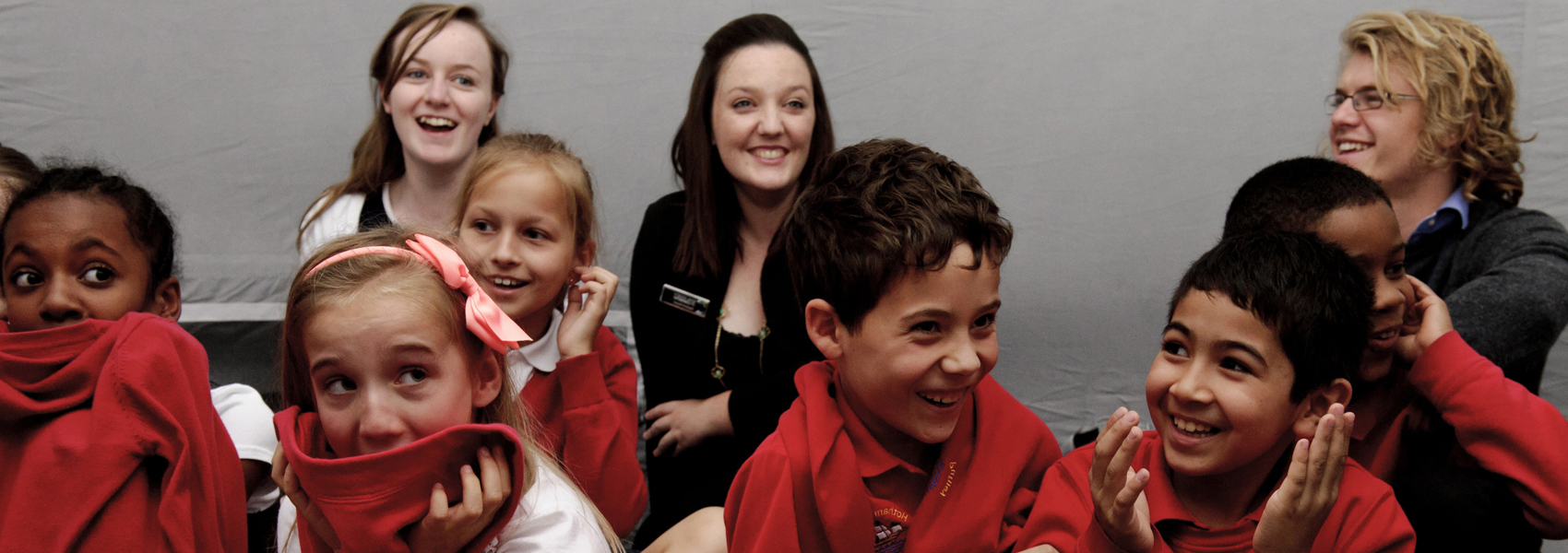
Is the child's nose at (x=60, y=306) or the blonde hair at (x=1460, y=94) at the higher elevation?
the child's nose at (x=60, y=306)

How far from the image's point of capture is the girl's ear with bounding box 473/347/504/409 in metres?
1.41

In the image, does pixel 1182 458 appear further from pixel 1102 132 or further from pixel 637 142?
pixel 637 142

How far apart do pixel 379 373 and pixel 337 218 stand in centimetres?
110

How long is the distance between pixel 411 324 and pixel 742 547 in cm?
52

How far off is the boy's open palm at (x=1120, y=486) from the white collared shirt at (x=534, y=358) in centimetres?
91

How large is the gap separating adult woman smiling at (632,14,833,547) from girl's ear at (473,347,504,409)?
609 mm

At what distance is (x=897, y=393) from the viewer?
141 cm

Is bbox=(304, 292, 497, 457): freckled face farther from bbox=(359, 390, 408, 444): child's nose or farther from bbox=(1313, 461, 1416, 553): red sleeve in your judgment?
bbox=(1313, 461, 1416, 553): red sleeve

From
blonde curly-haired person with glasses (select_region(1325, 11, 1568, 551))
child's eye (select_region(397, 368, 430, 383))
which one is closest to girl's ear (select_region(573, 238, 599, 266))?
child's eye (select_region(397, 368, 430, 383))

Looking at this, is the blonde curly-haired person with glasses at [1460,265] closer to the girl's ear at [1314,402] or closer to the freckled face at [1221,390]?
the girl's ear at [1314,402]

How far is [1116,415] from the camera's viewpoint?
1.27m

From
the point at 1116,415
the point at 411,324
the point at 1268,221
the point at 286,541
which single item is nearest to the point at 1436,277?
the point at 1268,221

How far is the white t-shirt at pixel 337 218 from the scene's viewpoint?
7.41ft

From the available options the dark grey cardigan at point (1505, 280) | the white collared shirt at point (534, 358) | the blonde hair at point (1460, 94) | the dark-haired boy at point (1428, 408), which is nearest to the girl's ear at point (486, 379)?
the white collared shirt at point (534, 358)
